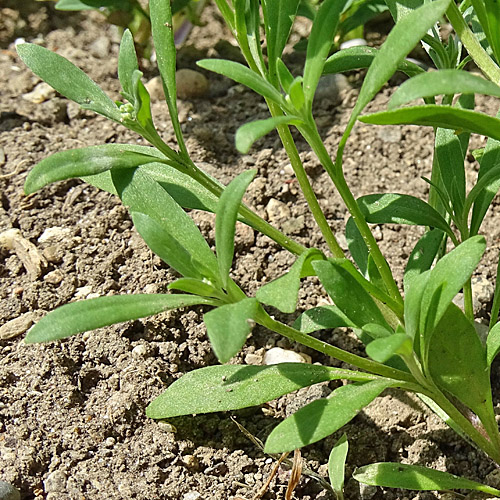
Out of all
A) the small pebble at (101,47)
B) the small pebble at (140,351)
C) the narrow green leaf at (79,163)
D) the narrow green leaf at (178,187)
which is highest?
the narrow green leaf at (79,163)

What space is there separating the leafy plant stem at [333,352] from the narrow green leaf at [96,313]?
136 millimetres

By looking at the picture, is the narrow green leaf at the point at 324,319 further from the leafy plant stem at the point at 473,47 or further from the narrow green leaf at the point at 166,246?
the leafy plant stem at the point at 473,47

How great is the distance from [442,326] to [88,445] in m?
0.84

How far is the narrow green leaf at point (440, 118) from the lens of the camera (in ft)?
3.94

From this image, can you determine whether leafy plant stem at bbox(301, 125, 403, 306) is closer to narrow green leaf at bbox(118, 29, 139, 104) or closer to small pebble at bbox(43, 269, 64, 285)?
narrow green leaf at bbox(118, 29, 139, 104)

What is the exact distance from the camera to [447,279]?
1232 millimetres

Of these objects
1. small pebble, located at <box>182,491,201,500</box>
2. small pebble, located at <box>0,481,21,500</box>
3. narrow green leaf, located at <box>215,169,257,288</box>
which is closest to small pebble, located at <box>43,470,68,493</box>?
small pebble, located at <box>0,481,21,500</box>

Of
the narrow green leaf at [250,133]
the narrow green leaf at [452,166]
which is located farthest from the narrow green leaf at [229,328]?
the narrow green leaf at [452,166]

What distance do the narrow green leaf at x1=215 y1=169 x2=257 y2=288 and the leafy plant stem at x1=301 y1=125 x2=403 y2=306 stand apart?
0.54 ft

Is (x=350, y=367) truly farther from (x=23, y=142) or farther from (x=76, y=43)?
(x=76, y=43)

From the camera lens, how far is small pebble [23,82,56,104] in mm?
2557

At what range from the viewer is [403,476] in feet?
4.79

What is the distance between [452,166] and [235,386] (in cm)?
71

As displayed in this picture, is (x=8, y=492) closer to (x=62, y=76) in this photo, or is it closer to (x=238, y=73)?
(x=62, y=76)
